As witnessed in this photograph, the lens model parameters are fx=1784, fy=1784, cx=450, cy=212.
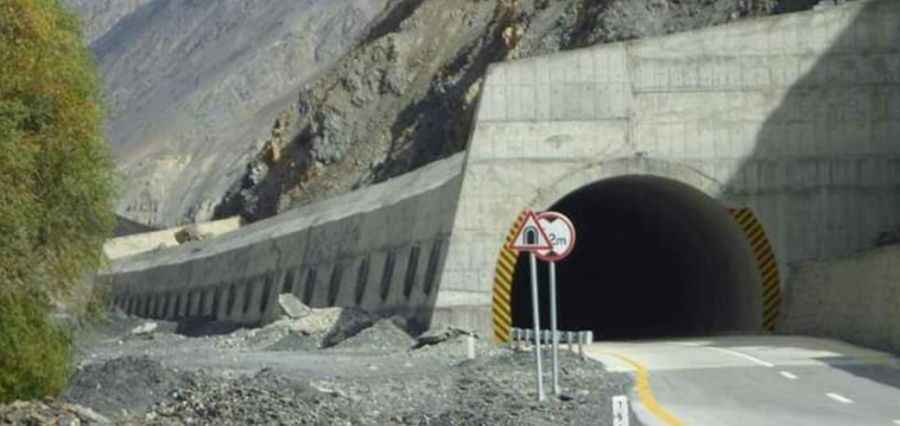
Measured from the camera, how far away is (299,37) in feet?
509

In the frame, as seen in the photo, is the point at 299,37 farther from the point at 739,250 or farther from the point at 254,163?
the point at 739,250

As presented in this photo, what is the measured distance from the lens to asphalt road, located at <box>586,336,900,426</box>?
1889 centimetres

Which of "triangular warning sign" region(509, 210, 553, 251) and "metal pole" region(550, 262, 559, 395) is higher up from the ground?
"triangular warning sign" region(509, 210, 553, 251)

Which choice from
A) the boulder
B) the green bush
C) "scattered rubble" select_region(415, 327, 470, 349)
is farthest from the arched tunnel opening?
the green bush

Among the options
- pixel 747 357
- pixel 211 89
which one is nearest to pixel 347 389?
pixel 747 357

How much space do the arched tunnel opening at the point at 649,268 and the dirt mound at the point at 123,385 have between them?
1512cm

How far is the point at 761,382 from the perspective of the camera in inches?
930

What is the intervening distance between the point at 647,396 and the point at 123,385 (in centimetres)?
672

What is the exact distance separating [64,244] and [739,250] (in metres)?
21.3

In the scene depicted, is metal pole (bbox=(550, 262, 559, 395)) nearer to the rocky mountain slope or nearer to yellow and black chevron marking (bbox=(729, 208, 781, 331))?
the rocky mountain slope

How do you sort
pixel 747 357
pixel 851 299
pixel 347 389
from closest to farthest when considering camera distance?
1. pixel 347 389
2. pixel 747 357
3. pixel 851 299

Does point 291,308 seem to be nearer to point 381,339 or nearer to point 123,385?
point 381,339

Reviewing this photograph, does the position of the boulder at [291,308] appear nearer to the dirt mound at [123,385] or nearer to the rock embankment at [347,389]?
the rock embankment at [347,389]

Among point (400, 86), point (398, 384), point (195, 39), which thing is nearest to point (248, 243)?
point (400, 86)
